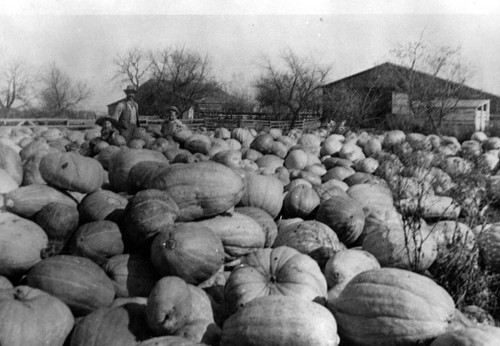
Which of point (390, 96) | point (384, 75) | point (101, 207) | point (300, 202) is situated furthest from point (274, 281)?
point (390, 96)

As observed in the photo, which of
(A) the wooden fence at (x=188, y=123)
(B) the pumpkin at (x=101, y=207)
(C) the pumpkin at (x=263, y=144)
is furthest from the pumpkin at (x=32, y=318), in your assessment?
(A) the wooden fence at (x=188, y=123)

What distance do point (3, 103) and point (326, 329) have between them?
924 inches

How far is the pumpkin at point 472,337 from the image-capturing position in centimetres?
276

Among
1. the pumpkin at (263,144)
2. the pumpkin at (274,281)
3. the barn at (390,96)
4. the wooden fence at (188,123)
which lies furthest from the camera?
the barn at (390,96)

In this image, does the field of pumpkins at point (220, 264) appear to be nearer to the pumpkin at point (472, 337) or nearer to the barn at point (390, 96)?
the pumpkin at point (472, 337)

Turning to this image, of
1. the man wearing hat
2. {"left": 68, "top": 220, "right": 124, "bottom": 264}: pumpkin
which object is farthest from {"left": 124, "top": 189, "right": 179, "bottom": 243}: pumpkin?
the man wearing hat

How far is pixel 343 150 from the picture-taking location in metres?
10.5

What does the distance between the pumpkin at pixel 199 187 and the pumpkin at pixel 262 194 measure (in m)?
0.81

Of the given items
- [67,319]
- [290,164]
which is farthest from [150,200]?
[290,164]

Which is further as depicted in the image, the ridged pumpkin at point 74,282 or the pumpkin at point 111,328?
the ridged pumpkin at point 74,282

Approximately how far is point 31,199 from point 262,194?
2.49m

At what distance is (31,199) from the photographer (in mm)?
4719

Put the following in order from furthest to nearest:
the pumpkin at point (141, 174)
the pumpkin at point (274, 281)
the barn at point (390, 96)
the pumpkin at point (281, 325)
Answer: the barn at point (390, 96), the pumpkin at point (141, 174), the pumpkin at point (274, 281), the pumpkin at point (281, 325)

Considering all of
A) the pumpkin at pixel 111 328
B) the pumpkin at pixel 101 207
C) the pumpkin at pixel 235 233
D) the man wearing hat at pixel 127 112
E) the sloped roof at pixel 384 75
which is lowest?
the pumpkin at pixel 111 328
